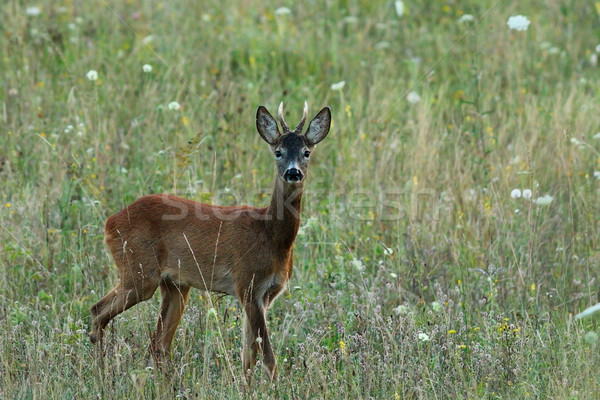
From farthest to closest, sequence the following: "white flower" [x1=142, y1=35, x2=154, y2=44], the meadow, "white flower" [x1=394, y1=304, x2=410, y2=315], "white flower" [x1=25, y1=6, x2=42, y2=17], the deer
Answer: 1. "white flower" [x1=25, y1=6, x2=42, y2=17]
2. "white flower" [x1=142, y1=35, x2=154, y2=44]
3. the deer
4. "white flower" [x1=394, y1=304, x2=410, y2=315]
5. the meadow

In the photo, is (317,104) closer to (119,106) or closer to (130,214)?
(119,106)

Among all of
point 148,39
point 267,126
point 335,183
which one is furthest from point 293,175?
point 148,39

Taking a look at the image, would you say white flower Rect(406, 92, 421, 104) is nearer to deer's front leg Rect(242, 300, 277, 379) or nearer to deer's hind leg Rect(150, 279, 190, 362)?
deer's hind leg Rect(150, 279, 190, 362)

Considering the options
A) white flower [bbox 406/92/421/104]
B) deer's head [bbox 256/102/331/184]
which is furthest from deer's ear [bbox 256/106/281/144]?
white flower [bbox 406/92/421/104]

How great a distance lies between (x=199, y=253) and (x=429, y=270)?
1891 mm

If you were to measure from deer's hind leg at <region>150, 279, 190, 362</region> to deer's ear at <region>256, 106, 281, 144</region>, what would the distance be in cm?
120

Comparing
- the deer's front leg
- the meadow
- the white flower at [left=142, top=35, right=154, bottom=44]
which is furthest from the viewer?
the white flower at [left=142, top=35, right=154, bottom=44]

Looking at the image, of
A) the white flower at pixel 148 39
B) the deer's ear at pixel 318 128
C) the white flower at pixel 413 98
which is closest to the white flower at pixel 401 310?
the deer's ear at pixel 318 128

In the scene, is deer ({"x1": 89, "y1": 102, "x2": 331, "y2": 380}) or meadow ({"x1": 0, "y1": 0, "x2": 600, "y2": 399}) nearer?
meadow ({"x1": 0, "y1": 0, "x2": 600, "y2": 399})

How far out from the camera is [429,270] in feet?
22.6

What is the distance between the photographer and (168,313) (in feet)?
20.5

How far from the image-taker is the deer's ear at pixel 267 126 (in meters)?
6.18

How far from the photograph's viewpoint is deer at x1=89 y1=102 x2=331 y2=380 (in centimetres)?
589

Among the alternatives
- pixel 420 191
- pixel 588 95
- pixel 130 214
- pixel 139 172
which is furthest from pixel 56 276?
pixel 588 95
